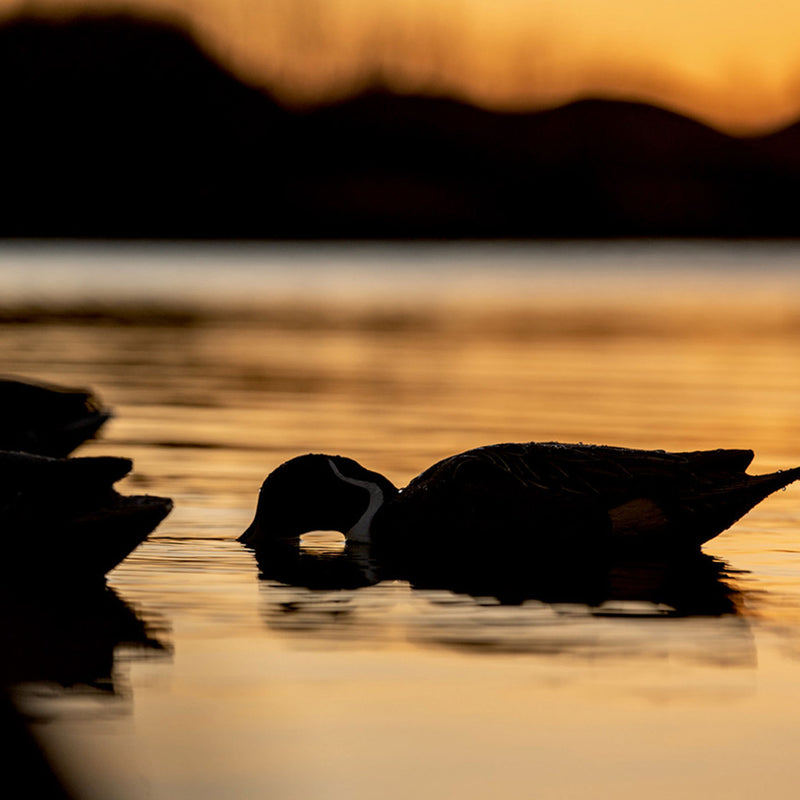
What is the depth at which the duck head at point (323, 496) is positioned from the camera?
1238 centimetres

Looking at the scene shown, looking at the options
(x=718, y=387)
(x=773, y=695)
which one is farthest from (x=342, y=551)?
(x=718, y=387)

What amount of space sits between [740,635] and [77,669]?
3128mm

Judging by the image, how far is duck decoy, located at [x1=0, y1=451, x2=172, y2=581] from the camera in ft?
33.8

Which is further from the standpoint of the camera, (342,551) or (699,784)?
(342,551)

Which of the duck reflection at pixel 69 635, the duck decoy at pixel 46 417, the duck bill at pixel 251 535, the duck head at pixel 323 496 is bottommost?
the duck reflection at pixel 69 635

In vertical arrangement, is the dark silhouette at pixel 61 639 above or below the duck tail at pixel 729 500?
below

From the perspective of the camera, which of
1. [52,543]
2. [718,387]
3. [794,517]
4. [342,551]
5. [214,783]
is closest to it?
[214,783]

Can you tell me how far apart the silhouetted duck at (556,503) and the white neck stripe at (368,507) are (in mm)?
107

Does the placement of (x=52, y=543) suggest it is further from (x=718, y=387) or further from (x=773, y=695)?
(x=718, y=387)

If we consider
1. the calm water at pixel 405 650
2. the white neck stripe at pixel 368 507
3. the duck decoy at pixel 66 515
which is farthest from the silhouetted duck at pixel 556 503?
the duck decoy at pixel 66 515

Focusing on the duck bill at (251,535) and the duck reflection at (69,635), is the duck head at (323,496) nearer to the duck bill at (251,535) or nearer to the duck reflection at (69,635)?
the duck bill at (251,535)

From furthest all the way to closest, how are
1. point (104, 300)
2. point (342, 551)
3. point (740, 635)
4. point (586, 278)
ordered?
1. point (586, 278)
2. point (104, 300)
3. point (342, 551)
4. point (740, 635)

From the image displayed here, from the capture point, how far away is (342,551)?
12398mm

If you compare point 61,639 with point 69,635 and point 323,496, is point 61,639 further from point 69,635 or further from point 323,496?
point 323,496
